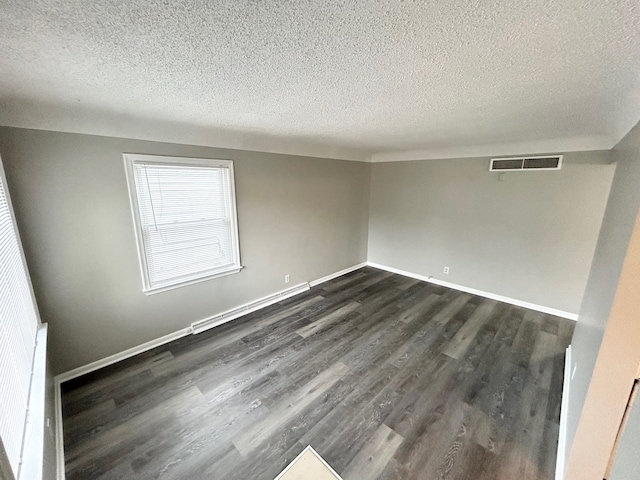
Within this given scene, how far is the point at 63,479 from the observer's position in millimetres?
1408

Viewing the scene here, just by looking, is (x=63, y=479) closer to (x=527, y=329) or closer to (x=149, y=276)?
(x=149, y=276)

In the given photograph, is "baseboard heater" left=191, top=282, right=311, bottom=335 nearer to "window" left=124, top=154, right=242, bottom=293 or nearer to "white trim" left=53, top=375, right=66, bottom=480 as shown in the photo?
"window" left=124, top=154, right=242, bottom=293

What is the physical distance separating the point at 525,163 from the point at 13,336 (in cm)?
471

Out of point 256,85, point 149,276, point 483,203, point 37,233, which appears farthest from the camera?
point 483,203

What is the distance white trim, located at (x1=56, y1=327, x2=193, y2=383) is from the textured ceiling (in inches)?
79.5

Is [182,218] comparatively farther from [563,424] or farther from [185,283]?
[563,424]

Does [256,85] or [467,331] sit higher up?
[256,85]

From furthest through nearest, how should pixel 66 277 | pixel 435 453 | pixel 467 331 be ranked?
pixel 467 331, pixel 66 277, pixel 435 453

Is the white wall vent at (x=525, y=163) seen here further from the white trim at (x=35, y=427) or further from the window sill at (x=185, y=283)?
the white trim at (x=35, y=427)

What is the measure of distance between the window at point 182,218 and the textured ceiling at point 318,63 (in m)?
0.41

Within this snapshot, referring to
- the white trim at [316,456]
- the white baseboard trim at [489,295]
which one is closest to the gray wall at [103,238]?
the white trim at [316,456]

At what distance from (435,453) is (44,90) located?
10.6 ft

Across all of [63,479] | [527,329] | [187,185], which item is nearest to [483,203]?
[527,329]

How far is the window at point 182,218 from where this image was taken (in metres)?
2.35
